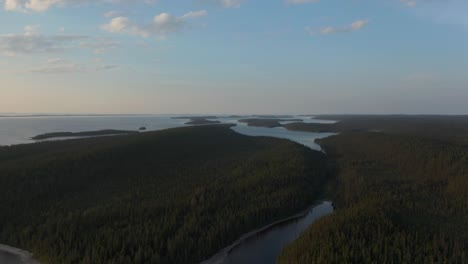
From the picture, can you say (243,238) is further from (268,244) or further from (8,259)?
(8,259)

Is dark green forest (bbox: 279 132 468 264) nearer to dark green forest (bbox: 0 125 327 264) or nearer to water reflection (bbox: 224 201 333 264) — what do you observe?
water reflection (bbox: 224 201 333 264)

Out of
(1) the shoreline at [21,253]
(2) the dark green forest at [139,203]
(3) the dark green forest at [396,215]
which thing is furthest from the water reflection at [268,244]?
(1) the shoreline at [21,253]

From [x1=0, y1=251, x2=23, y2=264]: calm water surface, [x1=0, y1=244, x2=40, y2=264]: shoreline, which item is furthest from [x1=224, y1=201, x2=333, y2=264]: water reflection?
[x1=0, y1=251, x2=23, y2=264]: calm water surface

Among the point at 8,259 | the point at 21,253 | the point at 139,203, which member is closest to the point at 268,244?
the point at 139,203

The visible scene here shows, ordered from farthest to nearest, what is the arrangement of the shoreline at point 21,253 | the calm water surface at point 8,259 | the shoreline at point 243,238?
the shoreline at point 243,238
the shoreline at point 21,253
the calm water surface at point 8,259

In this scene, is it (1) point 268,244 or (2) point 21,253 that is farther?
(1) point 268,244

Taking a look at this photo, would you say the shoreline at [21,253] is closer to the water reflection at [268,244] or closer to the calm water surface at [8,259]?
the calm water surface at [8,259]
